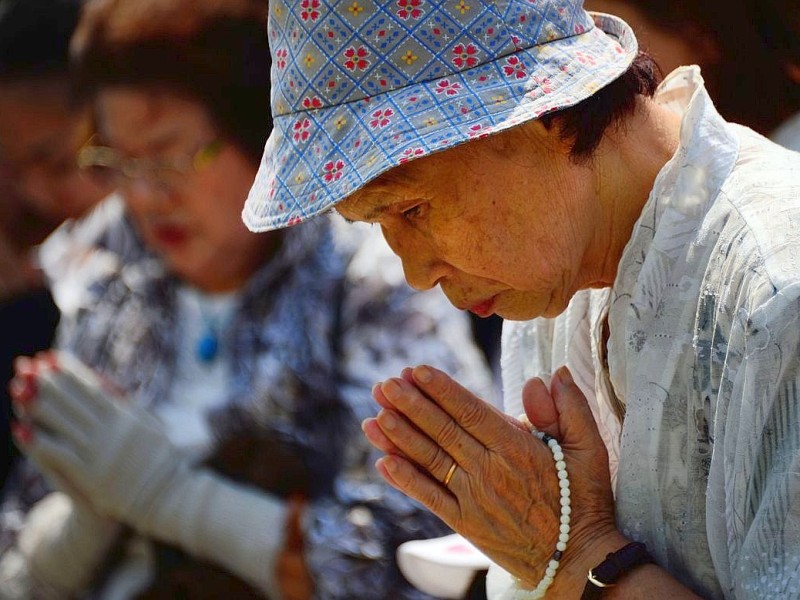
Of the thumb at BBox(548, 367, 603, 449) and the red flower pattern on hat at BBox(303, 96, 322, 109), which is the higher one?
the red flower pattern on hat at BBox(303, 96, 322, 109)

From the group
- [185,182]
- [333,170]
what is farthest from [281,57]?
[185,182]

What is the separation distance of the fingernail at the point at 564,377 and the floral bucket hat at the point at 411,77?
1.53 feet

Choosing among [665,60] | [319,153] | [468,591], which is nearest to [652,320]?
[319,153]

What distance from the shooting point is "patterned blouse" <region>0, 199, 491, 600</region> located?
3365 millimetres

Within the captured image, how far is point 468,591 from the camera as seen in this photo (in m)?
2.36

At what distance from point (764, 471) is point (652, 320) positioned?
11.4 inches

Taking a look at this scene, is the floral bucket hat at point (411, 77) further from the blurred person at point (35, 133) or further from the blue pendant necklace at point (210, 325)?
the blurred person at point (35, 133)

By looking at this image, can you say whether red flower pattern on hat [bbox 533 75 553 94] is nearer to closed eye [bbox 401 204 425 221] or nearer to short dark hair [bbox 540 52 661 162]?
short dark hair [bbox 540 52 661 162]

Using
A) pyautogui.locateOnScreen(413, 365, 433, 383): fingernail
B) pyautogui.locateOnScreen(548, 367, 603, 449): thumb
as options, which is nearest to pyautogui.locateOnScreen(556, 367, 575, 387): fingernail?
pyautogui.locateOnScreen(548, 367, 603, 449): thumb

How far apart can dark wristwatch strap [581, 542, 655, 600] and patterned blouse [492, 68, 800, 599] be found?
6 centimetres

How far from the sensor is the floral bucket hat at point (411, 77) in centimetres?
169

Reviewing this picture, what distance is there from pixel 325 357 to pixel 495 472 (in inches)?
66.9

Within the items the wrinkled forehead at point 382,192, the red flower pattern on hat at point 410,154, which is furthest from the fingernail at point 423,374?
the red flower pattern on hat at point 410,154

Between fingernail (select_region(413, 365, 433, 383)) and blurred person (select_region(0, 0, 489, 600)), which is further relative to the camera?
blurred person (select_region(0, 0, 489, 600))
